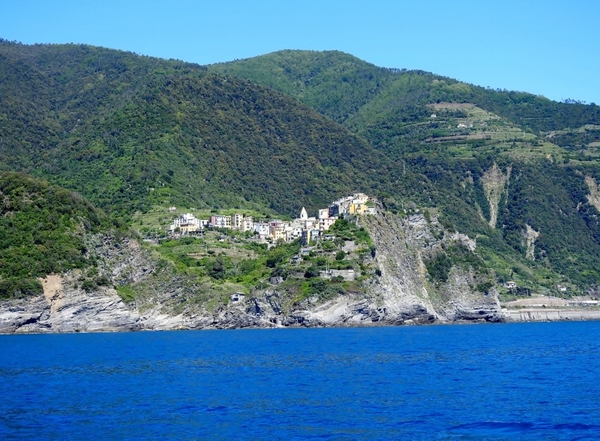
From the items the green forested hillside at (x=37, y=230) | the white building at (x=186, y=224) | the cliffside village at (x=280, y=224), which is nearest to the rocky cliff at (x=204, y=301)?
the green forested hillside at (x=37, y=230)

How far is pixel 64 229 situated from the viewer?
114500 mm

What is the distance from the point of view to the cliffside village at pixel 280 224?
5404 inches

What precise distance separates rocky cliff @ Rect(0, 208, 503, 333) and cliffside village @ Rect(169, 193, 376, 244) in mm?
6171

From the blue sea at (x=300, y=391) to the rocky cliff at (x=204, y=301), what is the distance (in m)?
19.4

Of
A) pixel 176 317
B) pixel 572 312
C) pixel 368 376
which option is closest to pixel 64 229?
pixel 176 317

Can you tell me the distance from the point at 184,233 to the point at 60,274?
3872cm

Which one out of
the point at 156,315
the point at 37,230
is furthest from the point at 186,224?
the point at 37,230

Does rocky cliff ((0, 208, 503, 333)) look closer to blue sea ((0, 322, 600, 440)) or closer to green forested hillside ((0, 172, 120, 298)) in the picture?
green forested hillside ((0, 172, 120, 298))

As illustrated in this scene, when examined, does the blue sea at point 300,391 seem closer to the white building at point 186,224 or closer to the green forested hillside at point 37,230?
the green forested hillside at point 37,230

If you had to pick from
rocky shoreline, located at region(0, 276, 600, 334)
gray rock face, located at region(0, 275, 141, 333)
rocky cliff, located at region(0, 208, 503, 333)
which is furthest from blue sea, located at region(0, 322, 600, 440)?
rocky cliff, located at region(0, 208, 503, 333)

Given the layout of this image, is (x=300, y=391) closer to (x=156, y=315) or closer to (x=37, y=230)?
(x=156, y=315)

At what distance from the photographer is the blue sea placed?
3794cm

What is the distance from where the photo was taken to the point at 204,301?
4589 inches

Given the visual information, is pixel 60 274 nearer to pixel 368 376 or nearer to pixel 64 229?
pixel 64 229
